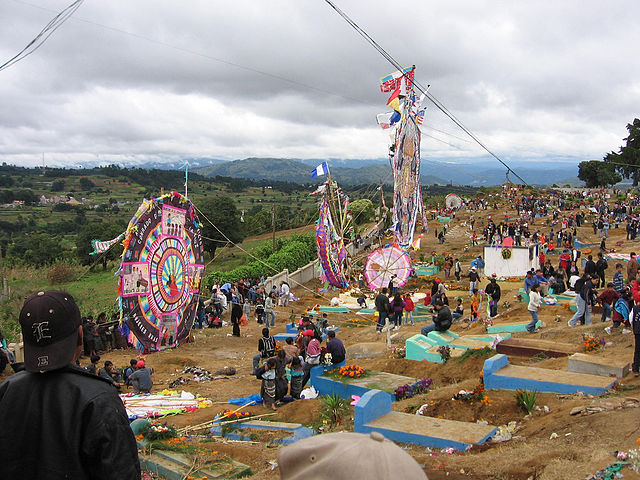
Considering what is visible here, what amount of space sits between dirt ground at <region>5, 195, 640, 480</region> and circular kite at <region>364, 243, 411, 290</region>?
5252 mm

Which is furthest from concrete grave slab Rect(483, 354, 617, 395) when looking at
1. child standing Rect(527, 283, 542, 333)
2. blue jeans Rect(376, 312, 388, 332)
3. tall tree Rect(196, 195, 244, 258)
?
tall tree Rect(196, 195, 244, 258)

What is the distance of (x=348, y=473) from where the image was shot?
2092mm

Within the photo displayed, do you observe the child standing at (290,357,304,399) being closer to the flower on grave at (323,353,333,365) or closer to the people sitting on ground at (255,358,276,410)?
the people sitting on ground at (255,358,276,410)

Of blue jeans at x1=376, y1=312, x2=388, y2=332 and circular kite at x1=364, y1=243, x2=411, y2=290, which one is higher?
circular kite at x1=364, y1=243, x2=411, y2=290

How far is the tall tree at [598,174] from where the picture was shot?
76.0m

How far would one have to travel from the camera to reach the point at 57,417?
9.18 ft

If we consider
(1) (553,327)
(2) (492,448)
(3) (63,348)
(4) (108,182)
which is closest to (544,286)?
(1) (553,327)

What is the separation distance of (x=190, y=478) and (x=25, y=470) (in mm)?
5225

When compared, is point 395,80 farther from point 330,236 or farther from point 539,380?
point 539,380

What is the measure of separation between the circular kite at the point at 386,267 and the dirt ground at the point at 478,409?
17.2 feet

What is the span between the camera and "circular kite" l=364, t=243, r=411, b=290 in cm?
2678

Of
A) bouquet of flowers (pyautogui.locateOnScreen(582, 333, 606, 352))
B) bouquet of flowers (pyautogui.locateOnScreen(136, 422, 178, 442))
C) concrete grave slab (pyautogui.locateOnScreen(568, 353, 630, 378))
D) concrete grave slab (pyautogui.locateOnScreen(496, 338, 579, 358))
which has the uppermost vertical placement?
concrete grave slab (pyautogui.locateOnScreen(568, 353, 630, 378))

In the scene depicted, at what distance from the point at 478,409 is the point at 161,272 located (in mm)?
11234

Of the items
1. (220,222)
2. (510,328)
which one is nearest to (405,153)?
(510,328)
